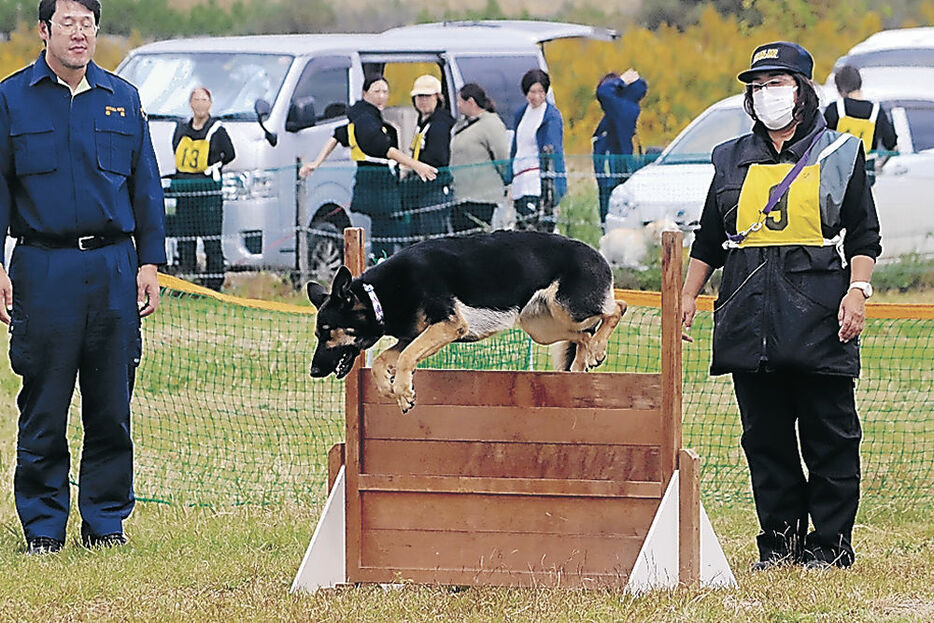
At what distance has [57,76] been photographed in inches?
208

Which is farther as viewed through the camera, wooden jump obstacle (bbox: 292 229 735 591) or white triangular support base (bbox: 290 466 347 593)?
white triangular support base (bbox: 290 466 347 593)

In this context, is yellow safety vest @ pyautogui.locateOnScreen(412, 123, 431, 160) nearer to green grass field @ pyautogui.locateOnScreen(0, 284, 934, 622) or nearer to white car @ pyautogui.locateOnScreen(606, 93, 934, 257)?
white car @ pyautogui.locateOnScreen(606, 93, 934, 257)

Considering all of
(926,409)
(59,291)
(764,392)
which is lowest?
(926,409)

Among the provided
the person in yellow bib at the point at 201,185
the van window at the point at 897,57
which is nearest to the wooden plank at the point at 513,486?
the person in yellow bib at the point at 201,185

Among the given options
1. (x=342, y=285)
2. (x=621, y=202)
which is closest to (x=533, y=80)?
(x=621, y=202)

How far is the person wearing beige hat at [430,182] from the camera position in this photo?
11.4 metres

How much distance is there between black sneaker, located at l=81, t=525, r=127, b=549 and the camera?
556 cm

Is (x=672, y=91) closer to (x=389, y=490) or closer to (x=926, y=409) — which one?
(x=926, y=409)

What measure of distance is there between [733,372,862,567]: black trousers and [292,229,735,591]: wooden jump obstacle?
0.62 metres

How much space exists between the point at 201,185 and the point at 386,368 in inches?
284

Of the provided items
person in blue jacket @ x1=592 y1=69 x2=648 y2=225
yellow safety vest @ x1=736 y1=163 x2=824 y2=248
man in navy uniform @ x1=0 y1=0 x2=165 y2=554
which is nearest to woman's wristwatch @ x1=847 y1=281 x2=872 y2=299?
yellow safety vest @ x1=736 y1=163 x2=824 y2=248

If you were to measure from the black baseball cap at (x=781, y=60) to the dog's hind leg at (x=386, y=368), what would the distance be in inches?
61.7

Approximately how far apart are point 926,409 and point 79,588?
16.9 ft

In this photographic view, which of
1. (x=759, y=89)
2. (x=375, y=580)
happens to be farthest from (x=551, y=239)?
(x=375, y=580)
